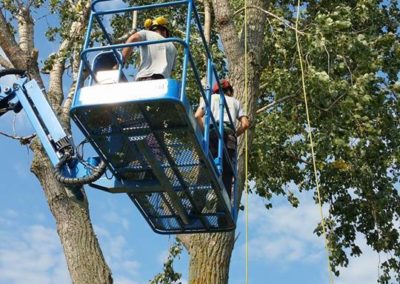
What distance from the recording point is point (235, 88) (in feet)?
30.2

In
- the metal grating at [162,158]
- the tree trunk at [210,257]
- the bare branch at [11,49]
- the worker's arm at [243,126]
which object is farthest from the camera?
the bare branch at [11,49]

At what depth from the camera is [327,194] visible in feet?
44.6

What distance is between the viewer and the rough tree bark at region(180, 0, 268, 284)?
830cm

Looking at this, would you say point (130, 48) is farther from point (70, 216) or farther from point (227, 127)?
point (70, 216)

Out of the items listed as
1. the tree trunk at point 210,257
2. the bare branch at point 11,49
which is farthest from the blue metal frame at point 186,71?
the bare branch at point 11,49

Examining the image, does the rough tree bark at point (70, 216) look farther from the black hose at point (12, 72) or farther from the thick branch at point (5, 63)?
the black hose at point (12, 72)

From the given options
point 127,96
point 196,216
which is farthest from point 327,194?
point 127,96

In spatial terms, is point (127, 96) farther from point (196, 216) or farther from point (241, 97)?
point (241, 97)

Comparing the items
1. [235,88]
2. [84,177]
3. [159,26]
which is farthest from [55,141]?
[235,88]

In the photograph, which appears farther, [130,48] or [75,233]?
[75,233]

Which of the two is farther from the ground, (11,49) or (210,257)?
(11,49)

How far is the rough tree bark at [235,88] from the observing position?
830cm

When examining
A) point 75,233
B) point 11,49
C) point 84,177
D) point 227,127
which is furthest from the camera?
→ point 11,49

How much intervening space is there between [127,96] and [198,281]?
11.3 ft
